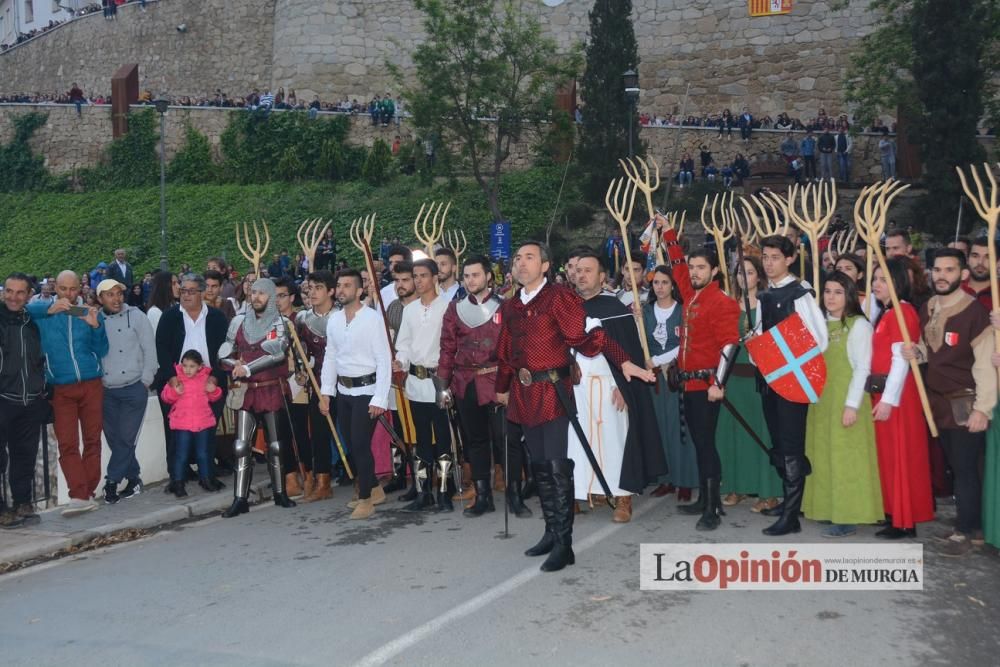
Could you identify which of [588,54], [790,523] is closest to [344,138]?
[588,54]

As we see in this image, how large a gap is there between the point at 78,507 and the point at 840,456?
563cm

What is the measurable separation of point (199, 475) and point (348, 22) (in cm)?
3562

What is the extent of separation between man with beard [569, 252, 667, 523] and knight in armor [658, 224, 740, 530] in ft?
0.95

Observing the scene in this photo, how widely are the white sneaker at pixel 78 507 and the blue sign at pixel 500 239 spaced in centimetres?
1203

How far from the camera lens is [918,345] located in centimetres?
684

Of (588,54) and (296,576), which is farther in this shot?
(588,54)

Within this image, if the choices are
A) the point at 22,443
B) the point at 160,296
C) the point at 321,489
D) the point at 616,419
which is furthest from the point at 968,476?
the point at 160,296

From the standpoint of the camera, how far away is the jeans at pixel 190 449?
28.9ft

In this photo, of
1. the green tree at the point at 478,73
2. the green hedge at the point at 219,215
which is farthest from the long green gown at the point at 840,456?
the green hedge at the point at 219,215

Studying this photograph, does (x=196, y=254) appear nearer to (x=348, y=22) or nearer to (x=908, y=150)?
(x=348, y=22)

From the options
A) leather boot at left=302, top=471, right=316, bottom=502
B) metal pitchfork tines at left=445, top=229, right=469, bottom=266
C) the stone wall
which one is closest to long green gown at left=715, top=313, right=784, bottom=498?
metal pitchfork tines at left=445, top=229, right=469, bottom=266

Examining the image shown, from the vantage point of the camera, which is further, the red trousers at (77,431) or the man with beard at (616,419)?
the red trousers at (77,431)

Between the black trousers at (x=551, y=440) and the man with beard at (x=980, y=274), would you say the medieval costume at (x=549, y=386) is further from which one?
the man with beard at (x=980, y=274)

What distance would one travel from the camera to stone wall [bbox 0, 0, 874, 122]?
37.2 metres
